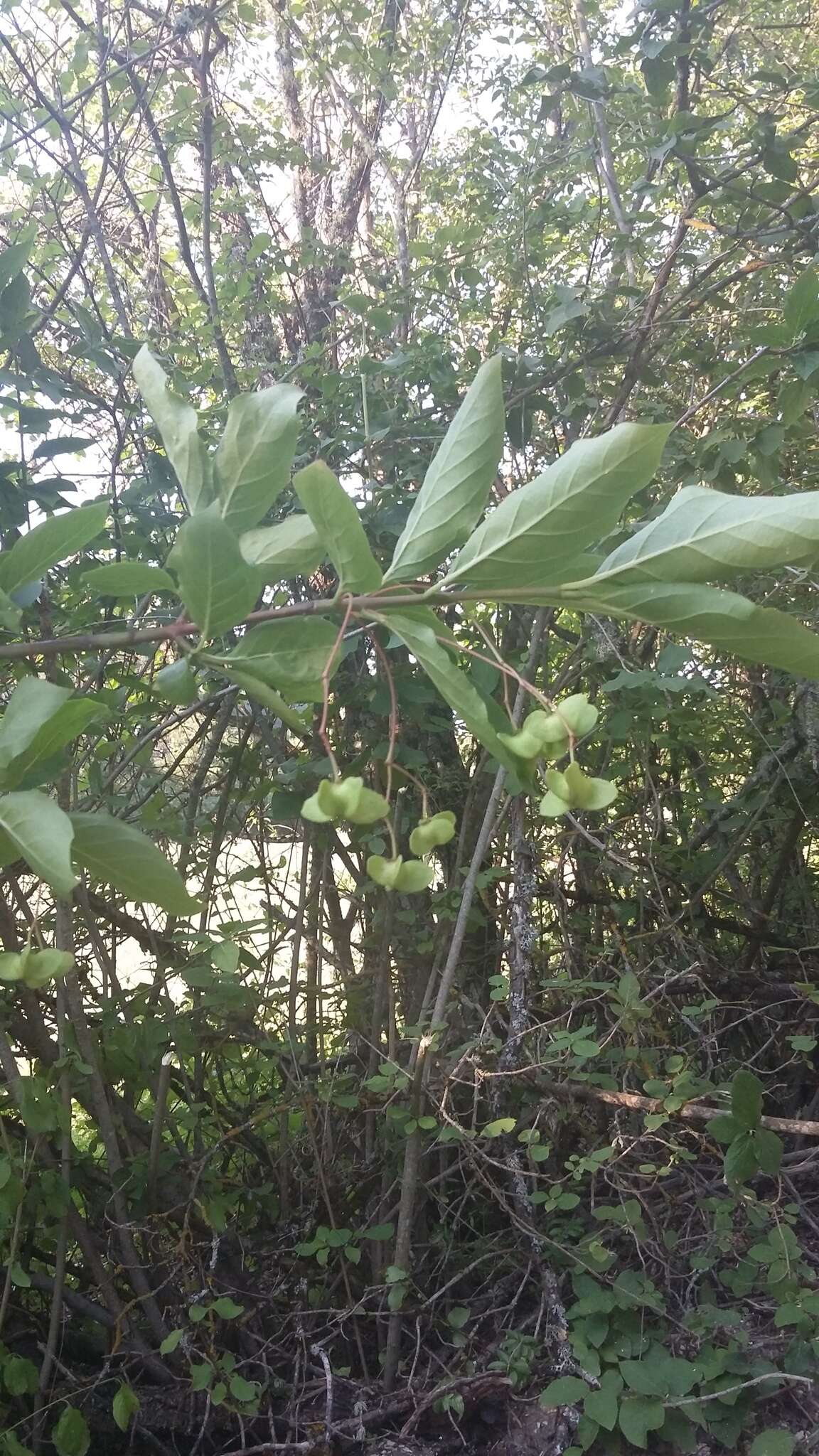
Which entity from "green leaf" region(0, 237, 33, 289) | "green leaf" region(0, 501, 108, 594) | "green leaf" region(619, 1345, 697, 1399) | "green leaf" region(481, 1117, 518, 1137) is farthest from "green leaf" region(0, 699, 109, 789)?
"green leaf" region(619, 1345, 697, 1399)

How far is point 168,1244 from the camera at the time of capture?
5.48ft

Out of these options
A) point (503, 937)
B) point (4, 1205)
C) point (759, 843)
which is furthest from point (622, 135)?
point (4, 1205)

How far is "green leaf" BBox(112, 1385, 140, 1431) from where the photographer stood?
1.39 meters

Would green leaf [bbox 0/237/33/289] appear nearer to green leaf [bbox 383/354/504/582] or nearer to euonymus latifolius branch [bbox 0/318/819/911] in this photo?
euonymus latifolius branch [bbox 0/318/819/911]

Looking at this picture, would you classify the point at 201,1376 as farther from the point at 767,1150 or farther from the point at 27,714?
the point at 27,714

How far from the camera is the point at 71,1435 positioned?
1.41 meters

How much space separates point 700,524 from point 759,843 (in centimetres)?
Result: 208

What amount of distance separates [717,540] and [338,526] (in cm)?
22

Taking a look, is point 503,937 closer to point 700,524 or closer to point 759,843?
point 759,843

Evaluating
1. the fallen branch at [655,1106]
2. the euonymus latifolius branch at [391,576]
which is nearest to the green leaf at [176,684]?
the euonymus latifolius branch at [391,576]

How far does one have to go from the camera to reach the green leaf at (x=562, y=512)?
55 centimetres

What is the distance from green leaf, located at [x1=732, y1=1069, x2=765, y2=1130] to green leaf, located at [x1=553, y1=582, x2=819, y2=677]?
3.32 feet

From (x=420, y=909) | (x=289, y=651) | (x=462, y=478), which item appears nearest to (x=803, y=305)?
(x=462, y=478)

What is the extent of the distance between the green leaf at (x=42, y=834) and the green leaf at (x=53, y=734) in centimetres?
5
